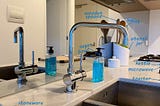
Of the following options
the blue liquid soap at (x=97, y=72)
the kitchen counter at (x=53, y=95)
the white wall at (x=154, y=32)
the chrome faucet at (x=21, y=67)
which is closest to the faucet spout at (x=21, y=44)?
the chrome faucet at (x=21, y=67)

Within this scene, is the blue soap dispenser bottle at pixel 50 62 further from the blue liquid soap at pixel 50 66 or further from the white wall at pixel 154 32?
the white wall at pixel 154 32

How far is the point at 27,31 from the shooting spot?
876 millimetres

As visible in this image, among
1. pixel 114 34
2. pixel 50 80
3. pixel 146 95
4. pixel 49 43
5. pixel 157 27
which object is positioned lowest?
pixel 146 95

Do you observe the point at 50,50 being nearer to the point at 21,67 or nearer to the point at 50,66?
the point at 50,66

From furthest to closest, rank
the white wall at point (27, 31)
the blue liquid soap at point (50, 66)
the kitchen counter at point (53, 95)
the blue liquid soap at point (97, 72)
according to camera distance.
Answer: the blue liquid soap at point (50, 66) < the blue liquid soap at point (97, 72) < the white wall at point (27, 31) < the kitchen counter at point (53, 95)

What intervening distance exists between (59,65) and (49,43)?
0.23m

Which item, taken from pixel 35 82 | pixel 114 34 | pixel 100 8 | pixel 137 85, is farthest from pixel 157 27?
pixel 35 82

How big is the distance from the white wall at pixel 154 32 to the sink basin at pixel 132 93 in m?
1.55

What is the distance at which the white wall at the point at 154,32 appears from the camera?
7.88ft

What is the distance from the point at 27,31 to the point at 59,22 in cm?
23

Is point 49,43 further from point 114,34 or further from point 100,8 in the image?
point 114,34

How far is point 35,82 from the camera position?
0.88m

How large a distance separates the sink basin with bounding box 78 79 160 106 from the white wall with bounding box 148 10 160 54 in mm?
1552

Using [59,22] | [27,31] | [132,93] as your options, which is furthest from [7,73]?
[132,93]
